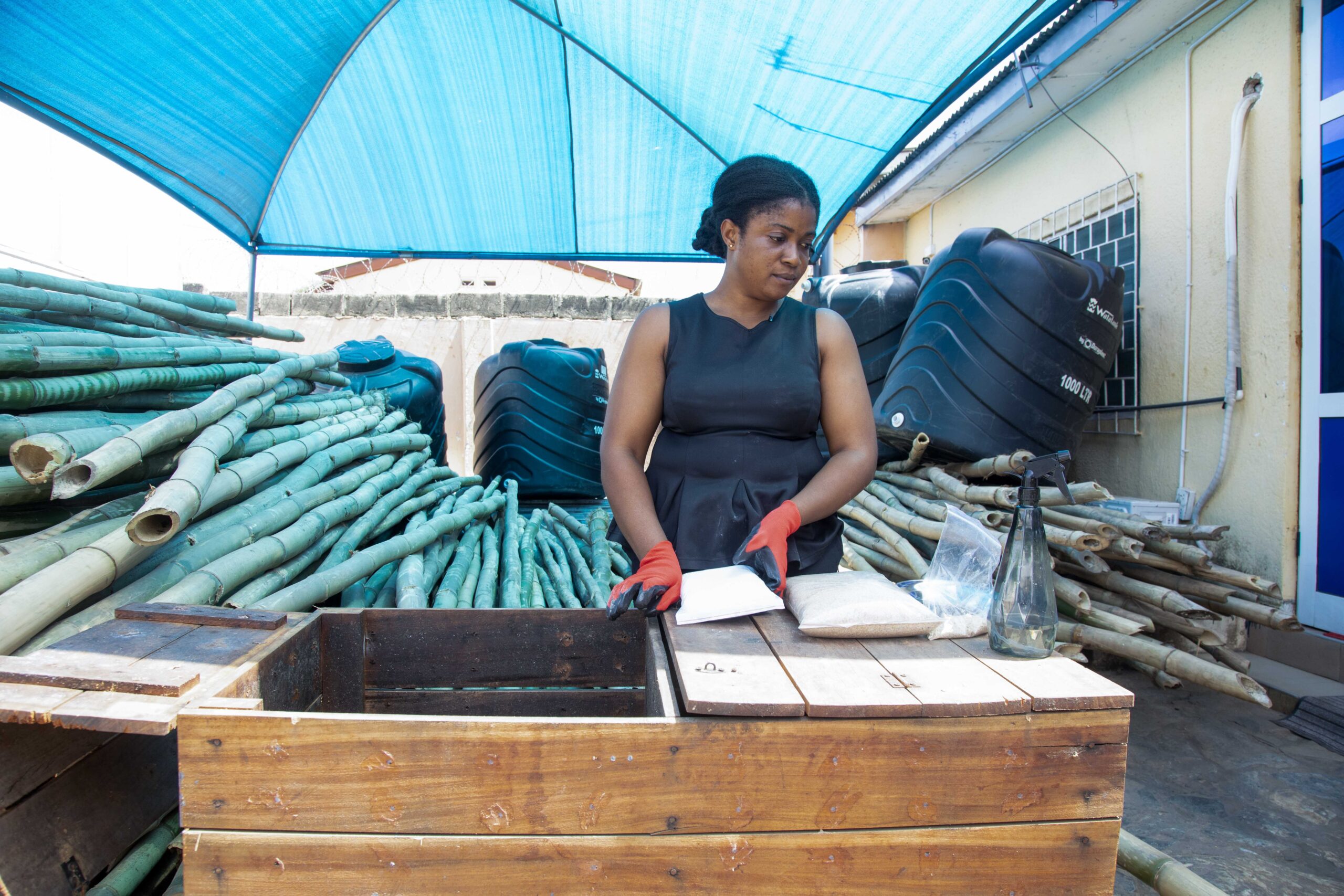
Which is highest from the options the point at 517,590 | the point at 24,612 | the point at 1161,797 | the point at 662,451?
the point at 662,451

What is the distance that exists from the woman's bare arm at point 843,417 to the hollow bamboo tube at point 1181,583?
195cm

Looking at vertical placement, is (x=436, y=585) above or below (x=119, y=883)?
above

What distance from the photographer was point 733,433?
1.75 metres

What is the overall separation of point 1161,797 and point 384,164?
15.0 feet

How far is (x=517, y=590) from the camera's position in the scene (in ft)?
8.91

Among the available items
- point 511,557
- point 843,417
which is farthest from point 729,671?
point 511,557

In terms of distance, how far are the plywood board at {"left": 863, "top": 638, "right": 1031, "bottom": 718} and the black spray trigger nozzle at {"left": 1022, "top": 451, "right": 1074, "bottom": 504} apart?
292 millimetres

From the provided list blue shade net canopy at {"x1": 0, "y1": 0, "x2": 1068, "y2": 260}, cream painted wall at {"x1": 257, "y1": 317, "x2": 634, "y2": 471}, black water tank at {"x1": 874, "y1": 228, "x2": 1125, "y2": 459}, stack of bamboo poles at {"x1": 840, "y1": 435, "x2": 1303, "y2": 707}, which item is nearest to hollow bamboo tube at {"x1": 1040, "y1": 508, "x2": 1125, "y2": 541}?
stack of bamboo poles at {"x1": 840, "y1": 435, "x2": 1303, "y2": 707}

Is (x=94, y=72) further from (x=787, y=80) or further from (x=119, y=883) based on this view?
(x=119, y=883)

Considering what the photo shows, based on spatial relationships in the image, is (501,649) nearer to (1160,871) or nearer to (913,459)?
(1160,871)

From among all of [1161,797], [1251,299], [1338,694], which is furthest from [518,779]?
[1251,299]

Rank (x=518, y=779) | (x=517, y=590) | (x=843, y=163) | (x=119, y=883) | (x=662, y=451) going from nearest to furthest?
1. (x=518, y=779)
2. (x=119, y=883)
3. (x=662, y=451)
4. (x=517, y=590)
5. (x=843, y=163)

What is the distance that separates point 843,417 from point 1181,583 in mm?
2149

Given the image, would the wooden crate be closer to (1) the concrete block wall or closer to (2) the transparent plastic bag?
(2) the transparent plastic bag
